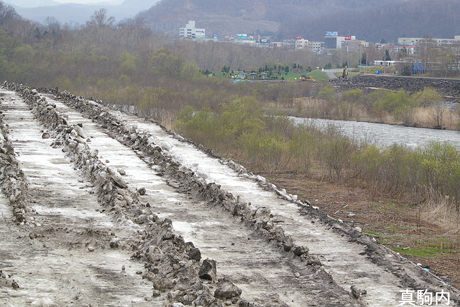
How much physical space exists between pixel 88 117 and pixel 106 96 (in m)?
18.7

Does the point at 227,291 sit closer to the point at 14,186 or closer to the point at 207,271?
the point at 207,271

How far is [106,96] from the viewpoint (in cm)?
4294

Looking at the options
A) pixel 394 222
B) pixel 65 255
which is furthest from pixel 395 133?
pixel 65 255

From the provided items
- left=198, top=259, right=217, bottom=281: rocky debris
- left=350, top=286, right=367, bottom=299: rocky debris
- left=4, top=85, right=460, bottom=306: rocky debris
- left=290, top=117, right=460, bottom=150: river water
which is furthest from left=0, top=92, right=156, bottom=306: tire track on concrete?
left=290, top=117, right=460, bottom=150: river water

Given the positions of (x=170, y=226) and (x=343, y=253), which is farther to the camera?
(x=170, y=226)

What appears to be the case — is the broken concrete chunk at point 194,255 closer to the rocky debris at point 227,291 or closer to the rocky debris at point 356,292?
the rocky debris at point 227,291

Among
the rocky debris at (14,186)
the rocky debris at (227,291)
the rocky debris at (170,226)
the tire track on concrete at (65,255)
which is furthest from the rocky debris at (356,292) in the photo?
the rocky debris at (14,186)

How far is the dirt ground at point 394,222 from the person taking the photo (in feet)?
31.2

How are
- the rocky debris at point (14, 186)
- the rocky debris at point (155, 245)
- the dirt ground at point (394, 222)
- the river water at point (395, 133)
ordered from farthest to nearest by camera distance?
the river water at point (395, 133) < the dirt ground at point (394, 222) < the rocky debris at point (14, 186) < the rocky debris at point (155, 245)

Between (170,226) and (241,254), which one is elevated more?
(170,226)

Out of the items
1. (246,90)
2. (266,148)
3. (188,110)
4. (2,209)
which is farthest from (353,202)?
(246,90)

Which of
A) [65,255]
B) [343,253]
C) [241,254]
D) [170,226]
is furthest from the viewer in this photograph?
[170,226]

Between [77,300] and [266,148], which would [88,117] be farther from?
[77,300]

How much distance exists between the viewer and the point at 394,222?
484 inches
